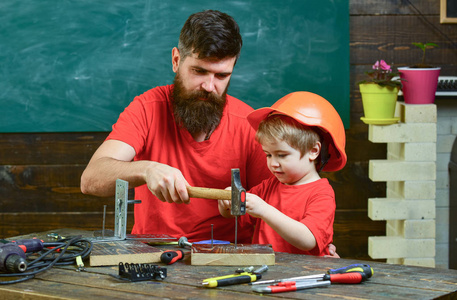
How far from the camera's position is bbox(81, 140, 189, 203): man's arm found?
1806 millimetres

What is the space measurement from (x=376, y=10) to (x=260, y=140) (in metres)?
1.73

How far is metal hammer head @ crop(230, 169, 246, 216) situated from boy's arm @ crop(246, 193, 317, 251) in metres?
0.13

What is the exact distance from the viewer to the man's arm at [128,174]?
181 centimetres

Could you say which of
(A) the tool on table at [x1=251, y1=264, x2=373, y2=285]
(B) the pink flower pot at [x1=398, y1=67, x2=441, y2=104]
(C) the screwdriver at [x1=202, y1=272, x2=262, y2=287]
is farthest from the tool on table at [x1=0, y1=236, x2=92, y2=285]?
(B) the pink flower pot at [x1=398, y1=67, x2=441, y2=104]

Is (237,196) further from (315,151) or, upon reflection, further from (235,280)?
(315,151)

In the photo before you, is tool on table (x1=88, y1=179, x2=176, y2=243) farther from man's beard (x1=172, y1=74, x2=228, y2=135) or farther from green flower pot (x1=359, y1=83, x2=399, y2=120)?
green flower pot (x1=359, y1=83, x2=399, y2=120)

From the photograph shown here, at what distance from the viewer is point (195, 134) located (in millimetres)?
2459

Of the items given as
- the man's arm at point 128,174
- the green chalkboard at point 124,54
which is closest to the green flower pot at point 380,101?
the green chalkboard at point 124,54

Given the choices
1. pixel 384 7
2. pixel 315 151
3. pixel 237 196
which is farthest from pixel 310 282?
pixel 384 7

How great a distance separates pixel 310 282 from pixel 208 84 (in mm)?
1081

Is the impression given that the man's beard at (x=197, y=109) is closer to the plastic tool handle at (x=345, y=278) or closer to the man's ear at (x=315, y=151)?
the man's ear at (x=315, y=151)

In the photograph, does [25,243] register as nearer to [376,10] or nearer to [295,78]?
[295,78]

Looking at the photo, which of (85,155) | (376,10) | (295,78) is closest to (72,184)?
(85,155)

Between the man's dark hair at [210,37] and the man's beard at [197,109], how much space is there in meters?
0.15
